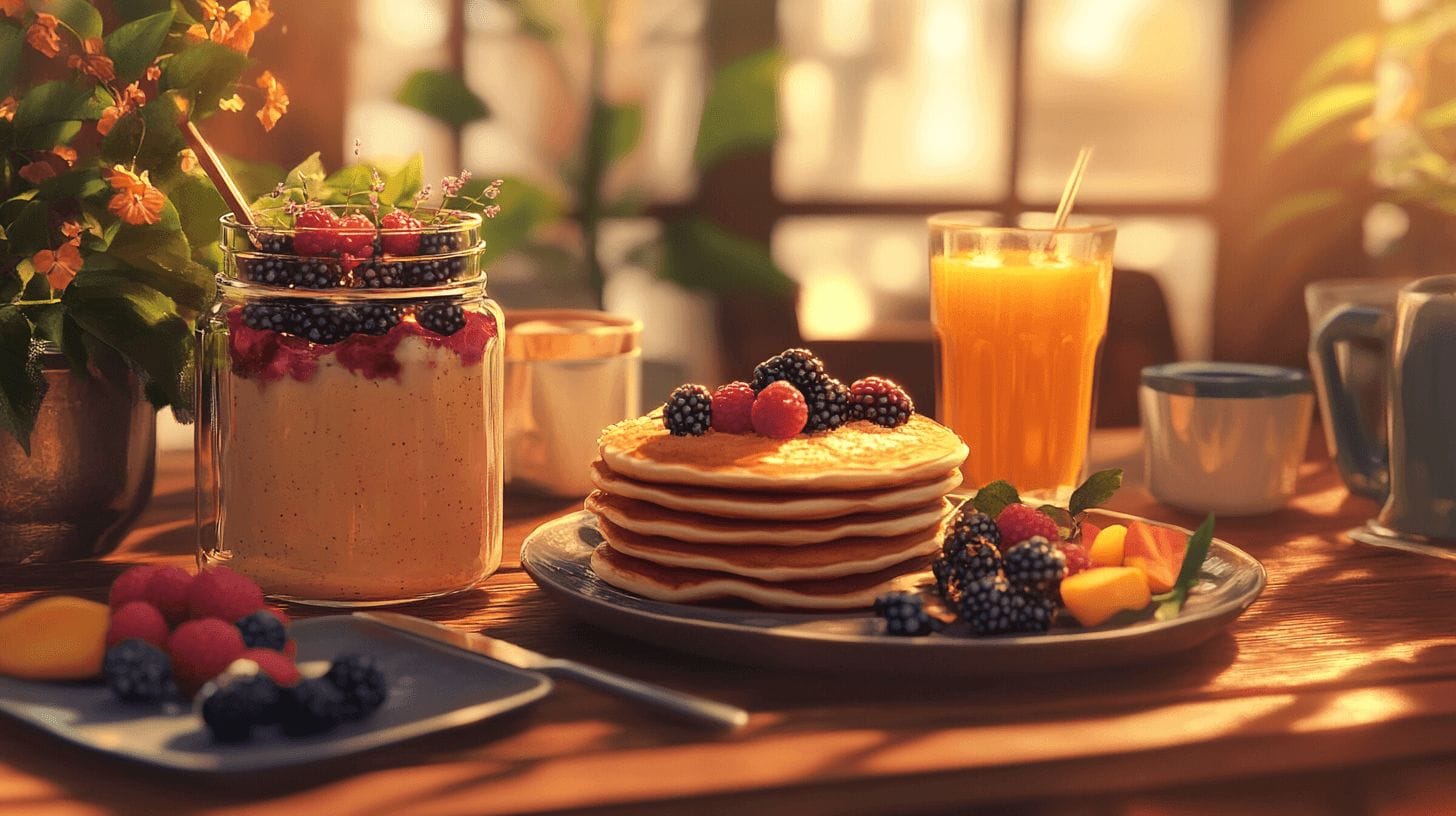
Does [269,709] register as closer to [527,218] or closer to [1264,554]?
[1264,554]

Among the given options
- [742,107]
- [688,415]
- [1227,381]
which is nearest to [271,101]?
[688,415]

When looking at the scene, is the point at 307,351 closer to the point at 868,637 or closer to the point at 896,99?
the point at 868,637

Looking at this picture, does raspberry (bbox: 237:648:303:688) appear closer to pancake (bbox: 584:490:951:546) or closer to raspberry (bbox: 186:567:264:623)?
raspberry (bbox: 186:567:264:623)

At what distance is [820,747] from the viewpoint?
0.92m

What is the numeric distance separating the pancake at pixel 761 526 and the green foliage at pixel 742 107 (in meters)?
1.95

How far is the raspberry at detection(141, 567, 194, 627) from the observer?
1.03 metres

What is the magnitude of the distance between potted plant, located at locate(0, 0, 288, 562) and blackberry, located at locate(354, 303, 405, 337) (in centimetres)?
19

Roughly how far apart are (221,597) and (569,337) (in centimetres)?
66

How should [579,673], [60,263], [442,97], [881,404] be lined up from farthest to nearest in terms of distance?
[442,97]
[881,404]
[60,263]
[579,673]

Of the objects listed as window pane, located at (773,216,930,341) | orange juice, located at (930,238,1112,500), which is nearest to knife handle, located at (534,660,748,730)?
orange juice, located at (930,238,1112,500)

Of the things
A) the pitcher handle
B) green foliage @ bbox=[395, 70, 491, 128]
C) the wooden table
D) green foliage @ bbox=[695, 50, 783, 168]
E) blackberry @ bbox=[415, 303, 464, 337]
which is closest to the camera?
the wooden table

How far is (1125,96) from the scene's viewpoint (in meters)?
3.57

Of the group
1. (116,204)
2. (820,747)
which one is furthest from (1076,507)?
(116,204)

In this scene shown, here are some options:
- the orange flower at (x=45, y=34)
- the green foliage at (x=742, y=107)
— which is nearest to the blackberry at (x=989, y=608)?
the orange flower at (x=45, y=34)
